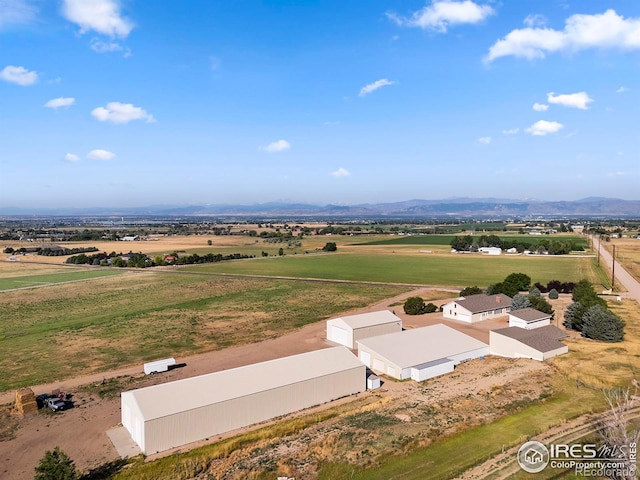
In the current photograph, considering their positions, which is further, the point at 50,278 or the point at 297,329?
the point at 50,278

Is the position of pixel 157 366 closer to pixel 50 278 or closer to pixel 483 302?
pixel 483 302

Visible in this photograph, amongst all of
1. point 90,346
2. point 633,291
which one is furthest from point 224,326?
point 633,291

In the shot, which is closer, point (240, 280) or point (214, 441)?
point (214, 441)

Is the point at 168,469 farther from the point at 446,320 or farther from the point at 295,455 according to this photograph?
the point at 446,320

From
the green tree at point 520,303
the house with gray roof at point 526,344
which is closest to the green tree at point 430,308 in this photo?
the green tree at point 520,303

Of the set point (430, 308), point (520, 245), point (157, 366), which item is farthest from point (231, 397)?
point (520, 245)

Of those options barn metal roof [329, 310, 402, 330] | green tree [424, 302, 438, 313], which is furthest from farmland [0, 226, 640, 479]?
green tree [424, 302, 438, 313]

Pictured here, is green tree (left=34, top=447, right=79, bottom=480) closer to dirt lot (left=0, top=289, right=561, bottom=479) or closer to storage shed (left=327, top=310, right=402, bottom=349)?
dirt lot (left=0, top=289, right=561, bottom=479)
